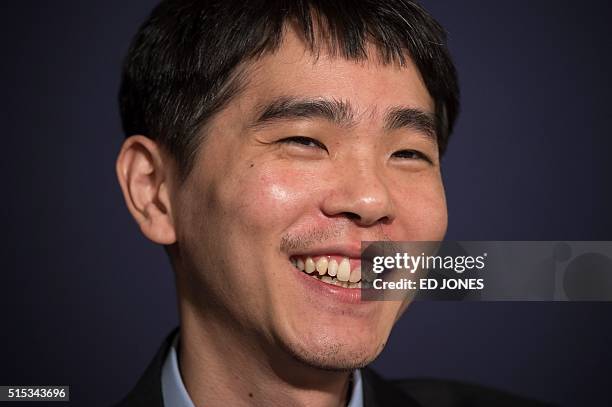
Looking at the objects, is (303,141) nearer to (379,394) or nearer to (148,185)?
(148,185)

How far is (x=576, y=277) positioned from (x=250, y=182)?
2.95 feet

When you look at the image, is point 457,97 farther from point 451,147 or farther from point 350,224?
point 451,147

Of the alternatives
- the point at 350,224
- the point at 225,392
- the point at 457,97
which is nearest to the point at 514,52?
the point at 457,97

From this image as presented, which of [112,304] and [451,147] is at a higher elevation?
[451,147]

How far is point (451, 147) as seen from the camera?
2682 mm

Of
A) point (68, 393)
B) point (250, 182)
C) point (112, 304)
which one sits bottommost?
point (68, 393)

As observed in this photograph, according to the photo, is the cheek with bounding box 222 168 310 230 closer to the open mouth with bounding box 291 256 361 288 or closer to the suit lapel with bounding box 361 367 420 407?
the open mouth with bounding box 291 256 361 288

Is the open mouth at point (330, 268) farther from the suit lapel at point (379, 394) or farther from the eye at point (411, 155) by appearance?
the suit lapel at point (379, 394)

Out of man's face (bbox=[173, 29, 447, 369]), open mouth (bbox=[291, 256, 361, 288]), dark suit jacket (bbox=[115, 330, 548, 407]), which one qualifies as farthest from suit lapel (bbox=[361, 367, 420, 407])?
open mouth (bbox=[291, 256, 361, 288])

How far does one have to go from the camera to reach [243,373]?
161 cm

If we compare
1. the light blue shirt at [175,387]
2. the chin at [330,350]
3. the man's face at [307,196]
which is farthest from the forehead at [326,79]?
the light blue shirt at [175,387]

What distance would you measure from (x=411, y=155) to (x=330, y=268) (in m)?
0.31

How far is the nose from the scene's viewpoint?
4.69 ft

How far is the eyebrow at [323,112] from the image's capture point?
4.83 ft
